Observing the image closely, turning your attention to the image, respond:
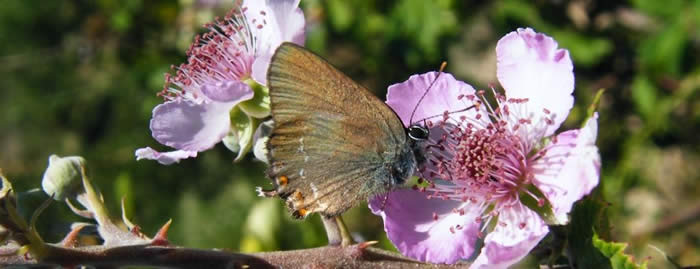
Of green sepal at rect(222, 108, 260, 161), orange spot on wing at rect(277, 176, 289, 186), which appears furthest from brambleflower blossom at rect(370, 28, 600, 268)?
green sepal at rect(222, 108, 260, 161)

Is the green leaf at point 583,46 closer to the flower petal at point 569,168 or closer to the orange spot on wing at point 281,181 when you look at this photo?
the flower petal at point 569,168

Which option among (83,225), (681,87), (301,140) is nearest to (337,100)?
(301,140)

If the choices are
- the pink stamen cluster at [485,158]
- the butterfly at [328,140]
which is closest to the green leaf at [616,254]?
the pink stamen cluster at [485,158]

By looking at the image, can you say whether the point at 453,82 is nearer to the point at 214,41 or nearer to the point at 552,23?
the point at 214,41

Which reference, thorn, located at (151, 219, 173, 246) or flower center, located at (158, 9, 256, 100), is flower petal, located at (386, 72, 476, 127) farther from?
thorn, located at (151, 219, 173, 246)

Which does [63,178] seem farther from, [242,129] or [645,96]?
[645,96]

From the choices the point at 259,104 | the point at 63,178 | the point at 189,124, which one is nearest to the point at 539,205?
the point at 259,104
